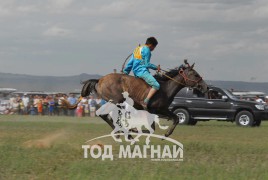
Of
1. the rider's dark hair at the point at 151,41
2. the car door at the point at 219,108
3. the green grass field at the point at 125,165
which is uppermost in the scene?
the rider's dark hair at the point at 151,41

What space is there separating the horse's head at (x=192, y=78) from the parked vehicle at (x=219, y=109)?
14.7m

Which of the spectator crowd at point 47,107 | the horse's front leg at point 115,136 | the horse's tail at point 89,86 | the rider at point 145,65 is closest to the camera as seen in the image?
the horse's front leg at point 115,136

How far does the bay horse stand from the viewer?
14547 mm

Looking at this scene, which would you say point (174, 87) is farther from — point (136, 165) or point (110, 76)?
point (136, 165)

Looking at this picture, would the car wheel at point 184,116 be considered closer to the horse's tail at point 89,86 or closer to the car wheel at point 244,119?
the car wheel at point 244,119

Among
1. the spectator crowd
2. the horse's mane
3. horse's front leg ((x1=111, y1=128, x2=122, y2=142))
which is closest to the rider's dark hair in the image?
the horse's mane

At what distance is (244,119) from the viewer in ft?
98.3

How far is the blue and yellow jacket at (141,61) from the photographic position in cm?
1449

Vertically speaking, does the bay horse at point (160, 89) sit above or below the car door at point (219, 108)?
above

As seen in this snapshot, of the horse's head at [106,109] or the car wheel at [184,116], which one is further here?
the car wheel at [184,116]

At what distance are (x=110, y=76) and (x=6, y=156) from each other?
13.3 ft

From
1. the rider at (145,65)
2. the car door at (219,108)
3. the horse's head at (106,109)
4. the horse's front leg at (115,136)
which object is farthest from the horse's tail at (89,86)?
the car door at (219,108)

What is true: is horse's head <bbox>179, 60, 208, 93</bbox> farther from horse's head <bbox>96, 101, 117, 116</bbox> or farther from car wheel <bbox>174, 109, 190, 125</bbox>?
car wheel <bbox>174, 109, 190, 125</bbox>

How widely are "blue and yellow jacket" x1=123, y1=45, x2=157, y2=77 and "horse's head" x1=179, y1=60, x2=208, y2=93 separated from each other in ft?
→ 2.45
